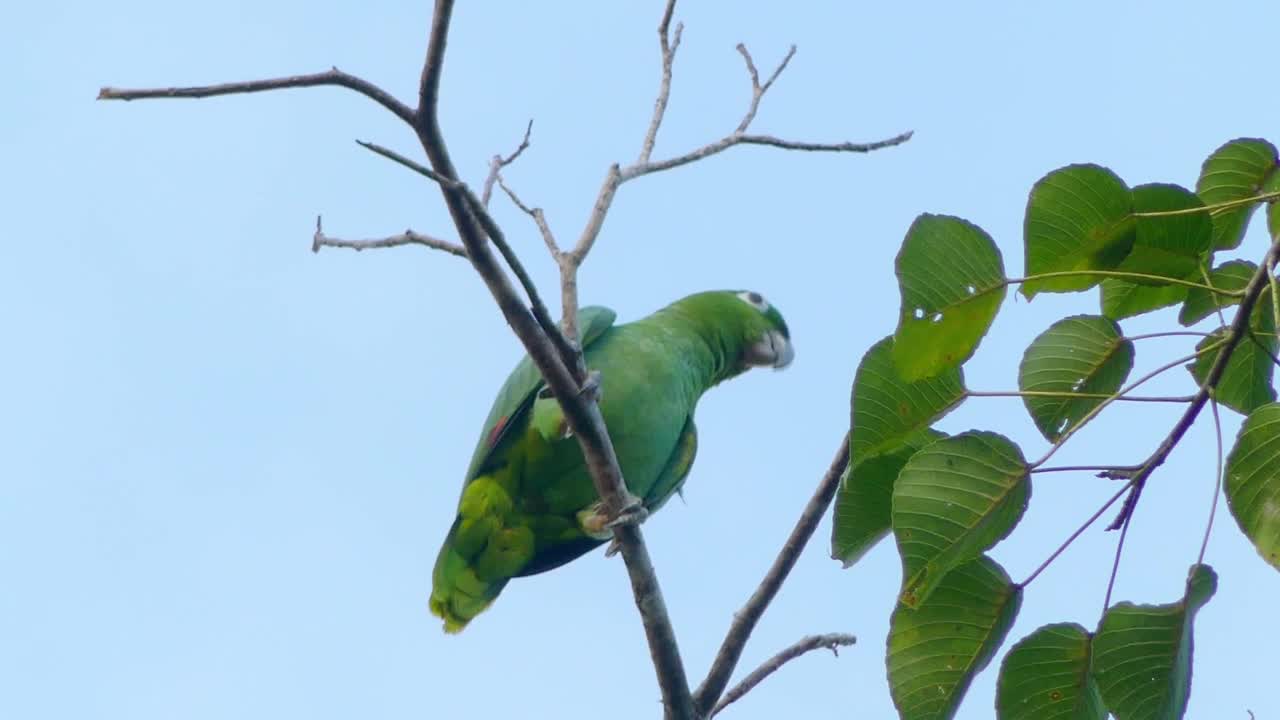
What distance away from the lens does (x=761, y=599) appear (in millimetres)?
3494

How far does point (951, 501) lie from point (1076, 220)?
1.66ft

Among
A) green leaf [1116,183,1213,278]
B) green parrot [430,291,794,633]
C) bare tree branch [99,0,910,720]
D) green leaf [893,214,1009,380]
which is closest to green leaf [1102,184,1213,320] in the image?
green leaf [1116,183,1213,278]

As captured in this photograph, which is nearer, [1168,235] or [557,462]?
[1168,235]

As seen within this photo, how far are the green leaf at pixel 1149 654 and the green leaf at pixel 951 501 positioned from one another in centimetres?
23

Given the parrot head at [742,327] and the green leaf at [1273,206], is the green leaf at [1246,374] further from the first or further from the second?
the parrot head at [742,327]

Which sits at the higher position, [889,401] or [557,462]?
[557,462]

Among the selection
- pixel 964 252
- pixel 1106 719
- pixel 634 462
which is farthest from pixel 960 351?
pixel 634 462

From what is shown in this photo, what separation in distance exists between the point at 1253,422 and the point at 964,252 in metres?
0.49

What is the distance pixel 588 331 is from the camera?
517cm

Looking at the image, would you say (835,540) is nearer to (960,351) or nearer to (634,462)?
(960,351)

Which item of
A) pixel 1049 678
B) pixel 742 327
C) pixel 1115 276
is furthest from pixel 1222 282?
pixel 742 327

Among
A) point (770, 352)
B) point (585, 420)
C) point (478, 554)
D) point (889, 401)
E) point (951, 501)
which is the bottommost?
point (951, 501)

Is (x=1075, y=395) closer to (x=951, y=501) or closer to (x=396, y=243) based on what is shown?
(x=951, y=501)

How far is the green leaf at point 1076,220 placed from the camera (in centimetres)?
213
